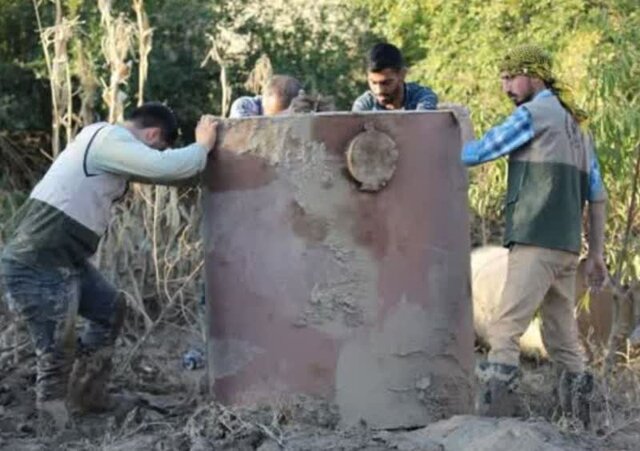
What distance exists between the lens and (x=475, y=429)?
17.8 ft

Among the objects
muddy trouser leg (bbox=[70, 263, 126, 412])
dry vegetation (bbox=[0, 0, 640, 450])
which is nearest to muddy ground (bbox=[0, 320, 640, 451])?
dry vegetation (bbox=[0, 0, 640, 450])

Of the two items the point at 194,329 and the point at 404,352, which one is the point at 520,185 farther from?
the point at 194,329

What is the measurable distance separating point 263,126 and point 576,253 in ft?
4.92

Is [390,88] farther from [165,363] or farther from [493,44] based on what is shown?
[493,44]

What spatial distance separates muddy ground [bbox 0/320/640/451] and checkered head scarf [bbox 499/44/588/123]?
134 cm

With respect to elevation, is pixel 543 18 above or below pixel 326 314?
above

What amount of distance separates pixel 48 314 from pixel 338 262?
1.33 meters

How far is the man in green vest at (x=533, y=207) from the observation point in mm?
5945

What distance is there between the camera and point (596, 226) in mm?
6352

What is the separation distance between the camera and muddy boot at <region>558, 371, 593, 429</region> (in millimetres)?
6156

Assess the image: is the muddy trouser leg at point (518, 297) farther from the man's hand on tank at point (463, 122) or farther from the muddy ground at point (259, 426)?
the man's hand on tank at point (463, 122)

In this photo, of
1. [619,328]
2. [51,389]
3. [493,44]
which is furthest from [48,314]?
[493,44]

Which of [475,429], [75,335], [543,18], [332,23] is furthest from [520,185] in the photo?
[332,23]

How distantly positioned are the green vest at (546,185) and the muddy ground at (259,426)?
0.79m
